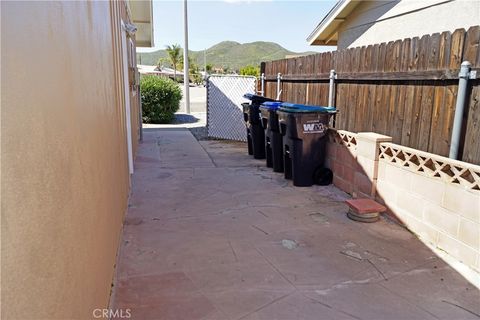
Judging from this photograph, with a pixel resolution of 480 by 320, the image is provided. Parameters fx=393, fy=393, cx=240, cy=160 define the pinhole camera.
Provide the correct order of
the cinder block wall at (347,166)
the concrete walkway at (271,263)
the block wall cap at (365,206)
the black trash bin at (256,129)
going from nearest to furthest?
the concrete walkway at (271,263) → the block wall cap at (365,206) → the cinder block wall at (347,166) → the black trash bin at (256,129)

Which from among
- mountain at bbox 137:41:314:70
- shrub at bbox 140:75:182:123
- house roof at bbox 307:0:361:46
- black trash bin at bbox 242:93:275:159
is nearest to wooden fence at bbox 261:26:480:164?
black trash bin at bbox 242:93:275:159

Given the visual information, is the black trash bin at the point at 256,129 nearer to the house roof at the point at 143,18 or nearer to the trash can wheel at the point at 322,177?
the trash can wheel at the point at 322,177

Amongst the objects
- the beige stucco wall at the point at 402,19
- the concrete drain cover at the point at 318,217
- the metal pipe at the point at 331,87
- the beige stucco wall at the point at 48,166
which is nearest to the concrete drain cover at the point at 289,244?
the concrete drain cover at the point at 318,217

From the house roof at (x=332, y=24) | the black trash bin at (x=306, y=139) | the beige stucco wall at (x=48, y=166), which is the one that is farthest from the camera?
the house roof at (x=332, y=24)

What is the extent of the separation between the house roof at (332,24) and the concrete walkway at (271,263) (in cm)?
589

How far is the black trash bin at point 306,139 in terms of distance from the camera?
6.16m

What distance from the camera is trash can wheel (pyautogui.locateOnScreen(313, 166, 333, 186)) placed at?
21.0 feet

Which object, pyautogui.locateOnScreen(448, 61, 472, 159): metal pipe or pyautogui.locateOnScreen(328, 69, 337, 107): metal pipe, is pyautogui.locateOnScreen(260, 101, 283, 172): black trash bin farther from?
pyautogui.locateOnScreen(448, 61, 472, 159): metal pipe

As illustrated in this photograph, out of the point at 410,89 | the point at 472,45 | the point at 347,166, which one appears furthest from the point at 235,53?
the point at 472,45

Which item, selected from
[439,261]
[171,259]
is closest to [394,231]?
[439,261]

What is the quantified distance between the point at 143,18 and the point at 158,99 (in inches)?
135

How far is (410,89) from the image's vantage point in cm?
477

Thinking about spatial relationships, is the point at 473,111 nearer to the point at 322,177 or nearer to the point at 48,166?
the point at 322,177

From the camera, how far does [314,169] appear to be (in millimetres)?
6398
